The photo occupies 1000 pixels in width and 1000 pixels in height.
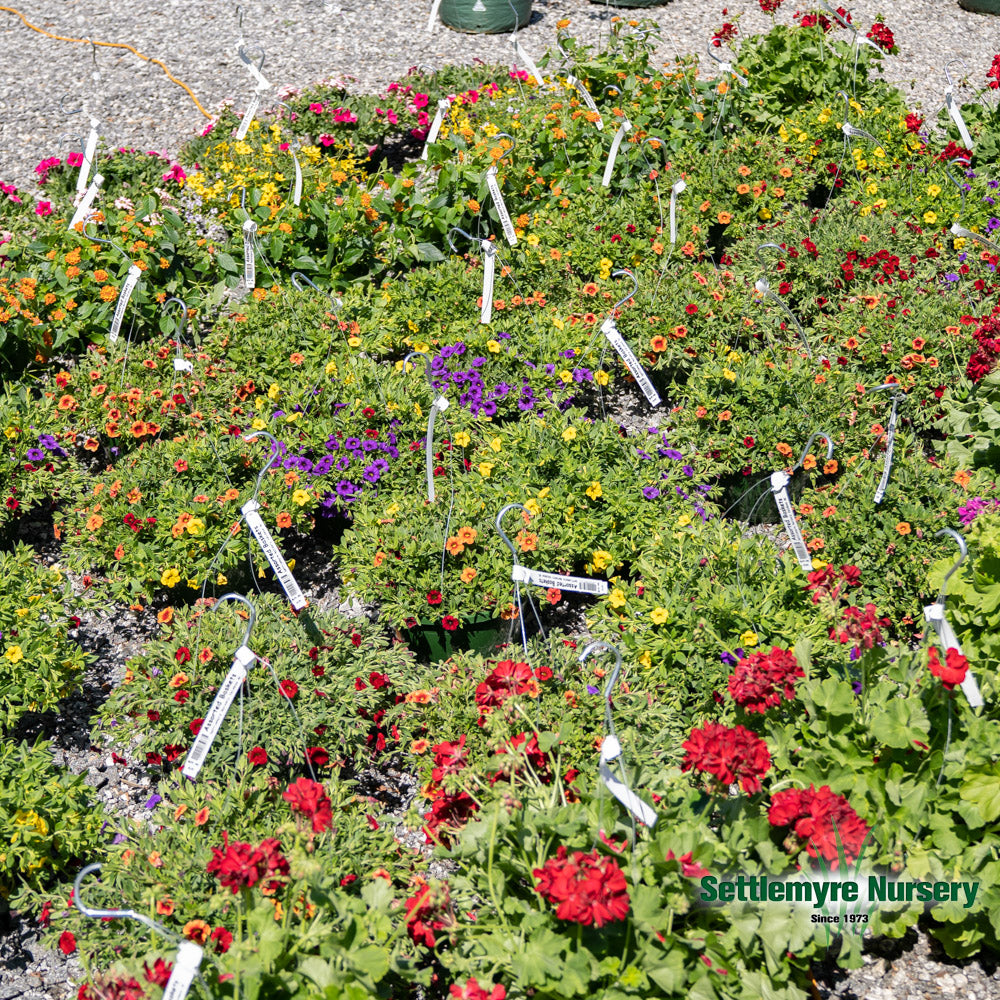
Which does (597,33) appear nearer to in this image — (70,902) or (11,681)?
(11,681)

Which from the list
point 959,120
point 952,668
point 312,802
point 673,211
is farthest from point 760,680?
point 959,120

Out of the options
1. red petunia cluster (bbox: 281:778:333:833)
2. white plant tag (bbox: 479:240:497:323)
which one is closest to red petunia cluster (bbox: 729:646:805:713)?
red petunia cluster (bbox: 281:778:333:833)

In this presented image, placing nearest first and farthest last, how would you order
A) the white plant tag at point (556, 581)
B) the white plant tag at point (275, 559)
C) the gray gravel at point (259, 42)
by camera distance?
1. the white plant tag at point (556, 581)
2. the white plant tag at point (275, 559)
3. the gray gravel at point (259, 42)

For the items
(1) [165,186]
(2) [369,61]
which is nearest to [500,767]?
(1) [165,186]

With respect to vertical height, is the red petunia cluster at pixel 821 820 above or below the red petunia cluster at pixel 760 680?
below

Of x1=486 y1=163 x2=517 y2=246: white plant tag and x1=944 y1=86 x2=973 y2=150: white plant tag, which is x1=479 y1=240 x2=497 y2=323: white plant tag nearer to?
x1=486 y1=163 x2=517 y2=246: white plant tag

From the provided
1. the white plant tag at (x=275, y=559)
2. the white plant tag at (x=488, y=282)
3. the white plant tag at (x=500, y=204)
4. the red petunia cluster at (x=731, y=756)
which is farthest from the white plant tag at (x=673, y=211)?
the red petunia cluster at (x=731, y=756)

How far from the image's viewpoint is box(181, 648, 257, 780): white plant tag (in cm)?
231

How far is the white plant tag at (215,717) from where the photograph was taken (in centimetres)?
231

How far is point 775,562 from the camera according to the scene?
3094 mm

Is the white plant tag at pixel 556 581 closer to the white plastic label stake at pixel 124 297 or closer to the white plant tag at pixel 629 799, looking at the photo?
the white plant tag at pixel 629 799

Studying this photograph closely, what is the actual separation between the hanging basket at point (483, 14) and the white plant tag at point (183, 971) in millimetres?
7139

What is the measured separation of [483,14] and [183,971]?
7220 mm

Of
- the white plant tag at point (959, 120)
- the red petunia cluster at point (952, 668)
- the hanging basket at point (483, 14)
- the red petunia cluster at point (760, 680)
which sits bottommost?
the red petunia cluster at point (760, 680)
